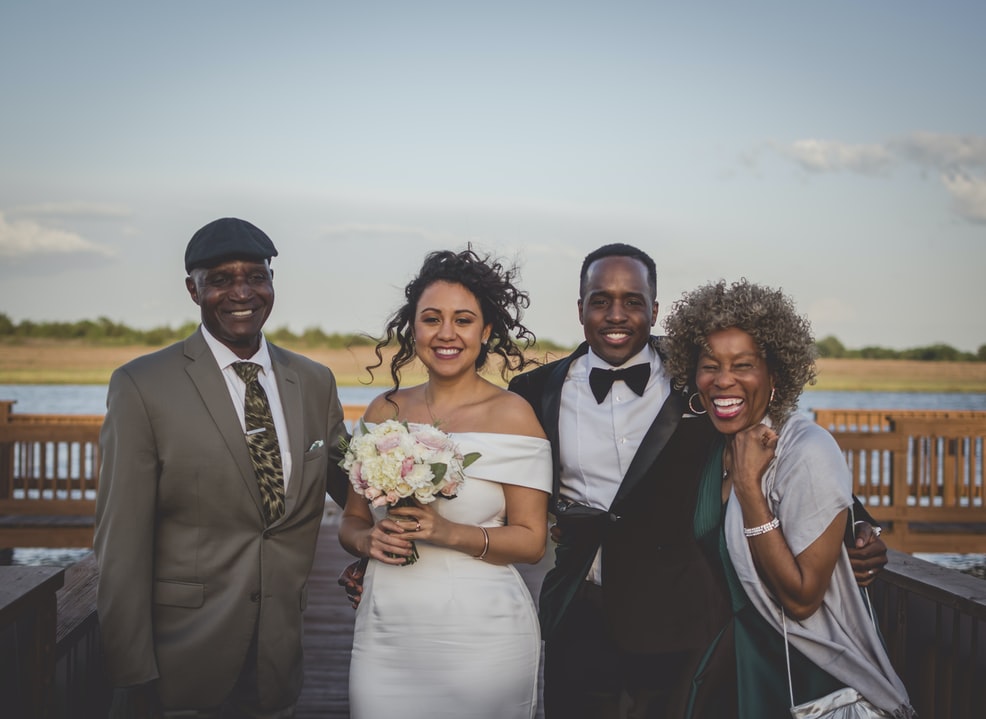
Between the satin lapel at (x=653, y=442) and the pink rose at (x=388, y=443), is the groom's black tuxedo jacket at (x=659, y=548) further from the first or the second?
the pink rose at (x=388, y=443)

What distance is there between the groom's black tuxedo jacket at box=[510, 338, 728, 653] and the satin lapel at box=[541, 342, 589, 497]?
0.22 metres

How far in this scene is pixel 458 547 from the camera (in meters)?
2.82

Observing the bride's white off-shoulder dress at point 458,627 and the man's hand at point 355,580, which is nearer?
the bride's white off-shoulder dress at point 458,627

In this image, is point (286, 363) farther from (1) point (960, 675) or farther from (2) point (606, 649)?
(1) point (960, 675)

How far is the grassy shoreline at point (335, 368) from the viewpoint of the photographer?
4359 centimetres

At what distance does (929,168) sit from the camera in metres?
41.7

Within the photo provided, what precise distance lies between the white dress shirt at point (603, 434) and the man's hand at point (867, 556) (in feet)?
2.83

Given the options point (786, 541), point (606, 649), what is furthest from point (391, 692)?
point (786, 541)

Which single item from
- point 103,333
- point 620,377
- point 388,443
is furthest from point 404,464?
point 103,333

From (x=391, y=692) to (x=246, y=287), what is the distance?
1512 millimetres

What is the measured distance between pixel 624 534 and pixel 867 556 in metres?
0.84

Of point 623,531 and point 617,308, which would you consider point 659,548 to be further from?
point 617,308

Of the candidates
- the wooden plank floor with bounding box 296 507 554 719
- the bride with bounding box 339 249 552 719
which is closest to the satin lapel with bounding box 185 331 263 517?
the bride with bounding box 339 249 552 719

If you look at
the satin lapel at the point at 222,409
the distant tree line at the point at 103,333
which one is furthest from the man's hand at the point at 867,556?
the distant tree line at the point at 103,333
